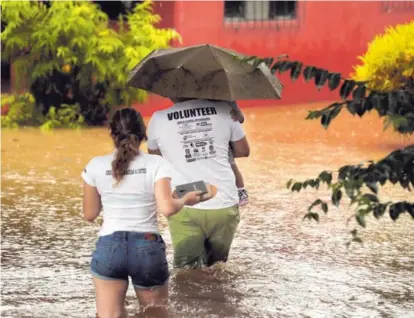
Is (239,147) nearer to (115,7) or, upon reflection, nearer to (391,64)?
(391,64)

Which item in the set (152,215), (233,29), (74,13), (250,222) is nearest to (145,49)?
(74,13)

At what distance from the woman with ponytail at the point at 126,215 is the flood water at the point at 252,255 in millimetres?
1012

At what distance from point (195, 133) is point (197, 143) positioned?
63mm

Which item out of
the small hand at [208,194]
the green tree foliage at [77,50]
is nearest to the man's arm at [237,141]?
the small hand at [208,194]

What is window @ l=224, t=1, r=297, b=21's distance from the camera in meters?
18.5

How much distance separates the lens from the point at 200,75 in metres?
7.27

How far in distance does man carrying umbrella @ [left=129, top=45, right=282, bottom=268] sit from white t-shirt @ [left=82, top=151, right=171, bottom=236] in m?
1.24

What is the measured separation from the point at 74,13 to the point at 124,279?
10.2m

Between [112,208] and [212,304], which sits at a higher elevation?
[112,208]

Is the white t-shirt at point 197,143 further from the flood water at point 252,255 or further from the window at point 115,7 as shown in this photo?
the window at point 115,7

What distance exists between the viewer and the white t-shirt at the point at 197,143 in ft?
23.2

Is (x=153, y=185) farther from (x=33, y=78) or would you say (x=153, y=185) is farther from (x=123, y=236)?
(x=33, y=78)

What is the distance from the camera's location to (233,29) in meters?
18.5

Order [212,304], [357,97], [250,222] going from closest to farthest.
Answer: [357,97]
[212,304]
[250,222]
